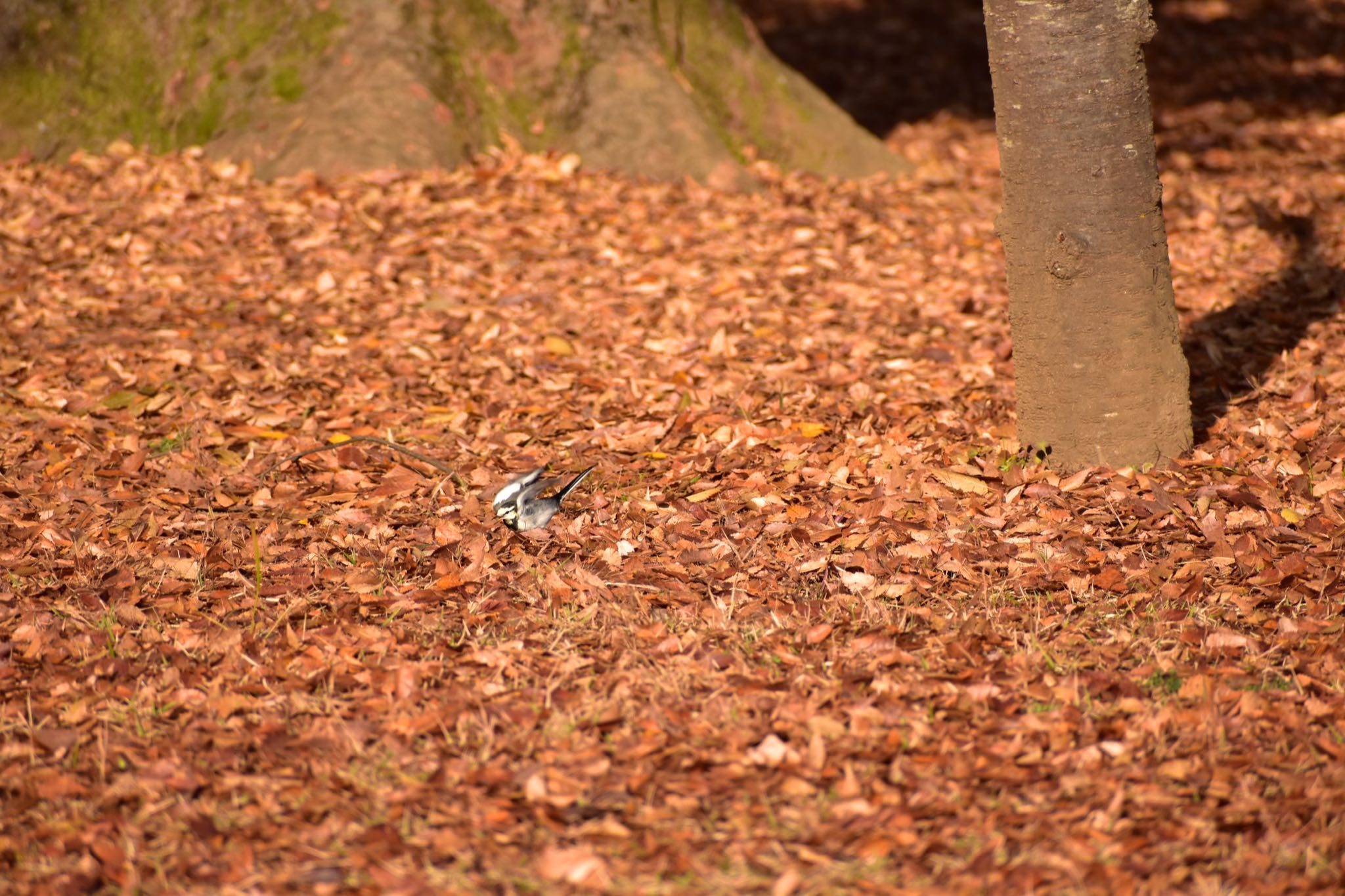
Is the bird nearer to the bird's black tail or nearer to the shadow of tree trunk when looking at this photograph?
the bird's black tail

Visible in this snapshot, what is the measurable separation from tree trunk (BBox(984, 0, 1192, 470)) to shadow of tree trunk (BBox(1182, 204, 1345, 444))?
56 cm

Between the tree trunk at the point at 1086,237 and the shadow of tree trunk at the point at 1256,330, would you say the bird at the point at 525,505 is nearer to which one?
the tree trunk at the point at 1086,237

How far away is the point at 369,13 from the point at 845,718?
5.85 m

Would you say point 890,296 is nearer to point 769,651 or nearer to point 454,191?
point 454,191

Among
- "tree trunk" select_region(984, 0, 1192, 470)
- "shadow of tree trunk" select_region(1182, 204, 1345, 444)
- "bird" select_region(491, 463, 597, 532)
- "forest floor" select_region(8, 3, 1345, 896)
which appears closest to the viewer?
"forest floor" select_region(8, 3, 1345, 896)

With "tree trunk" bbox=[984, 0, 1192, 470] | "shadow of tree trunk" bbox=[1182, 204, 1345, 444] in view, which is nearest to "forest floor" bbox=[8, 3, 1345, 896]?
"shadow of tree trunk" bbox=[1182, 204, 1345, 444]

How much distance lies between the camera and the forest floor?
265 cm

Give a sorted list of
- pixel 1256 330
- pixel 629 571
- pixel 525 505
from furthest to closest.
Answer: pixel 1256 330 < pixel 525 505 < pixel 629 571

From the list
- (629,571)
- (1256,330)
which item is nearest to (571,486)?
(629,571)

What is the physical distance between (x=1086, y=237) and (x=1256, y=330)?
1.97m

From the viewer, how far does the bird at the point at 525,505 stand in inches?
154

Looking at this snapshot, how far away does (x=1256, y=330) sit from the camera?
17.7ft

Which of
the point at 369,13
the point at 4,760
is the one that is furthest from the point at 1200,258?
the point at 4,760

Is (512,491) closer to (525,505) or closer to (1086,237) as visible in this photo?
(525,505)
